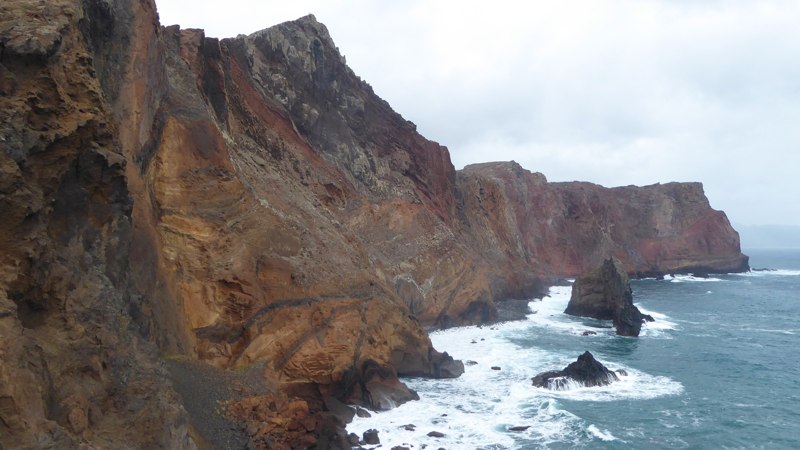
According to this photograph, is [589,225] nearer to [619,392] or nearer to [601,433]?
[619,392]

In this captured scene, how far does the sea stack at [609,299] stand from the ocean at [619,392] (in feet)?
4.07

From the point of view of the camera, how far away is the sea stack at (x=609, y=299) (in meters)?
39.5

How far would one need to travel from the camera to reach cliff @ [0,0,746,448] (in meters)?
9.77

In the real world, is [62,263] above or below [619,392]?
above

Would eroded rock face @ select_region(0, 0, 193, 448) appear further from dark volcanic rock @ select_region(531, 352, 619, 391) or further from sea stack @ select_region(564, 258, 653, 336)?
sea stack @ select_region(564, 258, 653, 336)

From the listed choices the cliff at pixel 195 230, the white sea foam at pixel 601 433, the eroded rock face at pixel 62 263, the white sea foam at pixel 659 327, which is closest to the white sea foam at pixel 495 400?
the white sea foam at pixel 601 433

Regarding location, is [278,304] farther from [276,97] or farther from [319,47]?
[319,47]

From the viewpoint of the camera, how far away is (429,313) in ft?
A: 120

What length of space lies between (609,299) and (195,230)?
113 ft

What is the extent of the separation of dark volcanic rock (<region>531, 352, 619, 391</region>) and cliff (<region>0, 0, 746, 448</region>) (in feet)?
15.0

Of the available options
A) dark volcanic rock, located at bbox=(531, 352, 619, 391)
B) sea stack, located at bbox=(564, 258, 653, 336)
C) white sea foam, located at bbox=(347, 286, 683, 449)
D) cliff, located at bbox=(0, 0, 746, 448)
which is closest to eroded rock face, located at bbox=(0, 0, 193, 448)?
cliff, located at bbox=(0, 0, 746, 448)

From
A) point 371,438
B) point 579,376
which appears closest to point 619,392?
point 579,376

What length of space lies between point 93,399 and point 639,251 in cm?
8606

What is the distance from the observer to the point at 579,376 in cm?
2600
